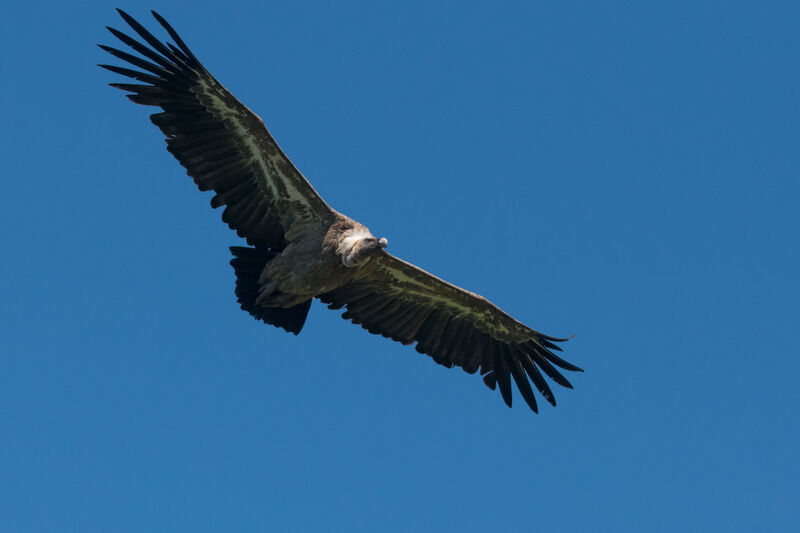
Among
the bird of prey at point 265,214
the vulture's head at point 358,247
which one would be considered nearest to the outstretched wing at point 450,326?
the bird of prey at point 265,214

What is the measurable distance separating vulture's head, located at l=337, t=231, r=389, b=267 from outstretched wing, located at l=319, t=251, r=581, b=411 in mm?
1094

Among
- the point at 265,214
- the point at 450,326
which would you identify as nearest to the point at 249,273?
the point at 265,214

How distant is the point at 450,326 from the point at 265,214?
126 inches

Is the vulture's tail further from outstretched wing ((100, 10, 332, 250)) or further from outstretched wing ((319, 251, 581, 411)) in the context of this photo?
outstretched wing ((319, 251, 581, 411))

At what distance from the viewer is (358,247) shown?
45.4 feet

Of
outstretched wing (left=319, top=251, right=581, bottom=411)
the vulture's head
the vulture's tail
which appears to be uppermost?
outstretched wing (left=319, top=251, right=581, bottom=411)

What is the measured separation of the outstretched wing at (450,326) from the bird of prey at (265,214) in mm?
27

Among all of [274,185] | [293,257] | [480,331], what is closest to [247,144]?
[274,185]

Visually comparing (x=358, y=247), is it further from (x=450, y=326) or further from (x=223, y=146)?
(x=450, y=326)

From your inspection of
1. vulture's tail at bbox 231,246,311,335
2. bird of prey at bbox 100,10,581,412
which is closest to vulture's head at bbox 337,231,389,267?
bird of prey at bbox 100,10,581,412

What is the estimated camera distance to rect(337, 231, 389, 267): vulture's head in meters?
13.8

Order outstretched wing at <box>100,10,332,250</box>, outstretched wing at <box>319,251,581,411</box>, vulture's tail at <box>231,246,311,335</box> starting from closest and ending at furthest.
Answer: outstretched wing at <box>100,10,332,250</box>, vulture's tail at <box>231,246,311,335</box>, outstretched wing at <box>319,251,581,411</box>

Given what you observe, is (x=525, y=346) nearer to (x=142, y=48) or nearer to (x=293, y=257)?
(x=293, y=257)

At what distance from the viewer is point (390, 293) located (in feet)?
51.0
